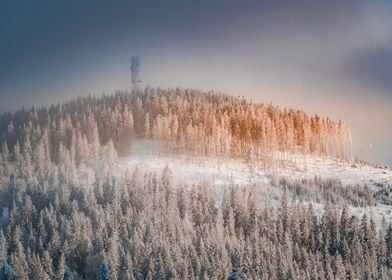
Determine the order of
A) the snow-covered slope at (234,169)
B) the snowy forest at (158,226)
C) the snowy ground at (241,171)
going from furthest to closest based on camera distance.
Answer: the snow-covered slope at (234,169) < the snowy ground at (241,171) < the snowy forest at (158,226)

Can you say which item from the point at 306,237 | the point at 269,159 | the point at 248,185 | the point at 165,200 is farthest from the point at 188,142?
the point at 306,237

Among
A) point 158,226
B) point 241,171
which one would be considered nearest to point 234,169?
point 241,171

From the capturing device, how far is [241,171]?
156 m

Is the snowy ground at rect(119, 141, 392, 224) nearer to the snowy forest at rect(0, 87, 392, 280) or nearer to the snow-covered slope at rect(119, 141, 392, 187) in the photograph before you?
the snow-covered slope at rect(119, 141, 392, 187)

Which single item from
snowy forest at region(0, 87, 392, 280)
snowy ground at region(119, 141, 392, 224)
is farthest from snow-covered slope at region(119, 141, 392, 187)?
snowy forest at region(0, 87, 392, 280)

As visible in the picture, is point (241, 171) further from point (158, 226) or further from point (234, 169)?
point (158, 226)

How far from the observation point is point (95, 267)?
104 meters

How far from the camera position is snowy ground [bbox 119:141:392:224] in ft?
461

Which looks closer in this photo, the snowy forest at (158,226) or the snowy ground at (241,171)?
the snowy forest at (158,226)

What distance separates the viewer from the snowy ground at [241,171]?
140375mm

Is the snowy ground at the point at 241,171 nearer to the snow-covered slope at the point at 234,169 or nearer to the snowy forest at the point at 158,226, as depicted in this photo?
the snow-covered slope at the point at 234,169

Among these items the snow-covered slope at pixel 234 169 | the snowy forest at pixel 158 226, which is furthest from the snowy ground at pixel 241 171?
the snowy forest at pixel 158 226

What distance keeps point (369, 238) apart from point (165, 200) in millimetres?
41561

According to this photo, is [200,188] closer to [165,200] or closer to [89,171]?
[165,200]
